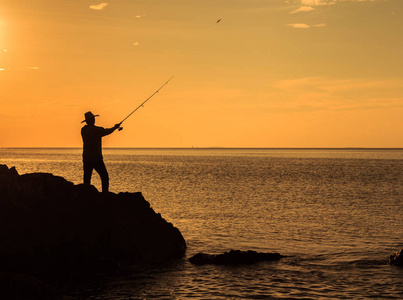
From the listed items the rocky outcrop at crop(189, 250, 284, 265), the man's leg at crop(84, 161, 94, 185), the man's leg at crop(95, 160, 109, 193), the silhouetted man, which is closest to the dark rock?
the rocky outcrop at crop(189, 250, 284, 265)

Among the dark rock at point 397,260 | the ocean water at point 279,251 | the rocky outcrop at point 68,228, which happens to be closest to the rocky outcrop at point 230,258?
the ocean water at point 279,251

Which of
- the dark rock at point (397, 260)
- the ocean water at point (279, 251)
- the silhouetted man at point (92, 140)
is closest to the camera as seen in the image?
the ocean water at point (279, 251)

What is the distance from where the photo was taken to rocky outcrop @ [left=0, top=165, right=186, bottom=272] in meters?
13.7

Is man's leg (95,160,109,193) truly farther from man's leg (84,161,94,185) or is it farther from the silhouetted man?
man's leg (84,161,94,185)

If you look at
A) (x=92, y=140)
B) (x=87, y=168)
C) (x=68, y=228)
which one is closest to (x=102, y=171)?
(x=87, y=168)

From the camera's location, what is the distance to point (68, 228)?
14.3m

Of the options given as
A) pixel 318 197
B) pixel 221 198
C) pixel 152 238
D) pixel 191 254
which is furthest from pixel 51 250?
pixel 318 197

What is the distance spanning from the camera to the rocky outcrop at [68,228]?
44.8 feet

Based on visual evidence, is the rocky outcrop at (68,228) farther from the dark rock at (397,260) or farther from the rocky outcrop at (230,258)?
the dark rock at (397,260)

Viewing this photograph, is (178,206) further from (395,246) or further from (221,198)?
(395,246)

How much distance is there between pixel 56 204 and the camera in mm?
14836

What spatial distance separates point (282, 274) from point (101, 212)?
551 centimetres

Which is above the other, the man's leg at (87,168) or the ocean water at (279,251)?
the man's leg at (87,168)

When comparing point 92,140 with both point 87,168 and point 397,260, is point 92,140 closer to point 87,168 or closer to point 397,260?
point 87,168
